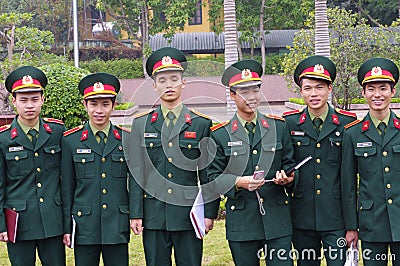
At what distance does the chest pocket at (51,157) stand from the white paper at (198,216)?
1.07m

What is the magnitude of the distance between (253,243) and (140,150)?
3.48 feet

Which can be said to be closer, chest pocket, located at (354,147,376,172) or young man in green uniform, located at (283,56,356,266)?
chest pocket, located at (354,147,376,172)

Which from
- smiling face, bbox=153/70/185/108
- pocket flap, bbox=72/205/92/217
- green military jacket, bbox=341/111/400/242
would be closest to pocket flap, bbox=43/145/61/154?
pocket flap, bbox=72/205/92/217

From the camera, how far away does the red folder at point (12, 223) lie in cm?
422

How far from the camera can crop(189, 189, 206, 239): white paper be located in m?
4.14

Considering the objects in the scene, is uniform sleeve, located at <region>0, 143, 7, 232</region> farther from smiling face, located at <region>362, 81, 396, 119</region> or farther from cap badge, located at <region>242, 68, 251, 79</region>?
smiling face, located at <region>362, 81, 396, 119</region>

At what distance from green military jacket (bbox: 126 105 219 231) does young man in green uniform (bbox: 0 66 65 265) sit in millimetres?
602

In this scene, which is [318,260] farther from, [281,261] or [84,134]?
[84,134]

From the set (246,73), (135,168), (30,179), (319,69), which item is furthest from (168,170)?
(319,69)

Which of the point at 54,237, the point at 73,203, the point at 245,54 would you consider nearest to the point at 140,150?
the point at 73,203

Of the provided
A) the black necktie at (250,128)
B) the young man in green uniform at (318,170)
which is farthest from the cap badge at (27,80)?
the young man in green uniform at (318,170)

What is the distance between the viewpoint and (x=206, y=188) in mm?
4246

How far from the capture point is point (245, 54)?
28.8 meters

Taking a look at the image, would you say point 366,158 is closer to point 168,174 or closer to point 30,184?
point 168,174
